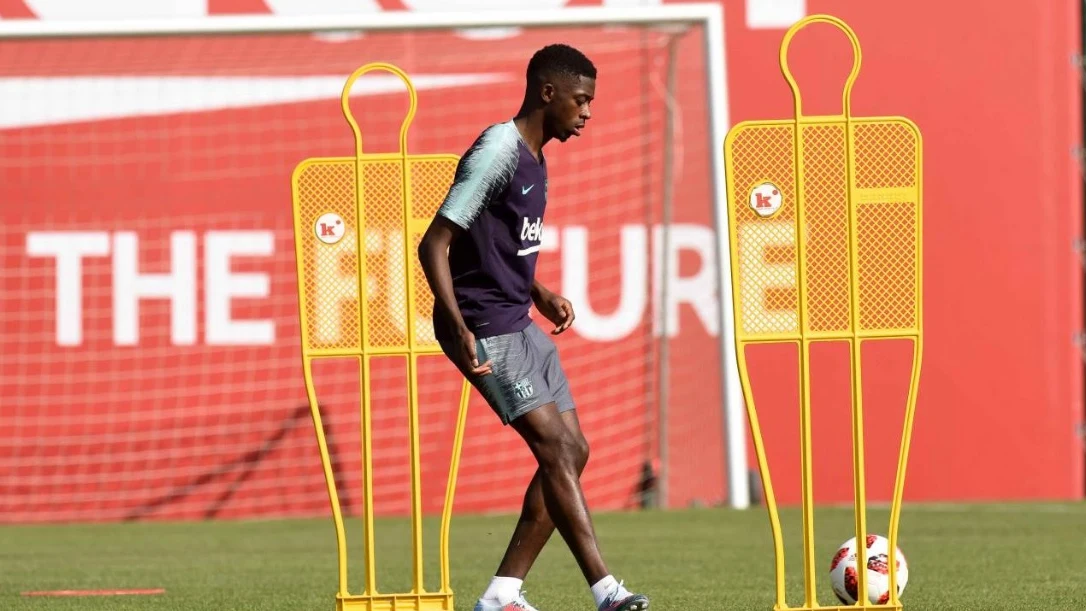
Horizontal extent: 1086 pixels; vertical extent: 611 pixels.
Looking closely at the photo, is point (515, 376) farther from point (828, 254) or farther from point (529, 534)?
point (828, 254)

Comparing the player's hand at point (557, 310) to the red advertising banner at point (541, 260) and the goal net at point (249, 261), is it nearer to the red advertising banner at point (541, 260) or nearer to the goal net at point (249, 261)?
the goal net at point (249, 261)

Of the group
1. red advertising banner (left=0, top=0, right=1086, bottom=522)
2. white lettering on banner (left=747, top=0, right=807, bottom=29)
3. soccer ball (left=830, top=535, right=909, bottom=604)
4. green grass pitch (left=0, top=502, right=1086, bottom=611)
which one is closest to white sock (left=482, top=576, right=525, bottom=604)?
green grass pitch (left=0, top=502, right=1086, bottom=611)

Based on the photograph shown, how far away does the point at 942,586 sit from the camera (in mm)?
7105

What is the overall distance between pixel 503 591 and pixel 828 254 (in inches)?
56.5

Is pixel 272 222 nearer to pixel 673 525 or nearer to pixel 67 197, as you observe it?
pixel 67 197

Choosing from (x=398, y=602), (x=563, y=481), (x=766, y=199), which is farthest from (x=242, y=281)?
(x=766, y=199)

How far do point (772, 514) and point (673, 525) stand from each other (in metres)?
5.72

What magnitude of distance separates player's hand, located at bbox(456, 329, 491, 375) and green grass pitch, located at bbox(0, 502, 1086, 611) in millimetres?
1450

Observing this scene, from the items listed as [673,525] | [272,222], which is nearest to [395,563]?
[673,525]

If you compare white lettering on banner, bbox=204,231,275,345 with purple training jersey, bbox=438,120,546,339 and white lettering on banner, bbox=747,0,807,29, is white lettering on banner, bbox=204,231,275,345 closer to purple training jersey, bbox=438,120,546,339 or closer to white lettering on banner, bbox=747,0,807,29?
white lettering on banner, bbox=747,0,807,29

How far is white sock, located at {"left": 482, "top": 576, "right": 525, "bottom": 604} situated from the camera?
560cm

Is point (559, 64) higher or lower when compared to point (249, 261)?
higher

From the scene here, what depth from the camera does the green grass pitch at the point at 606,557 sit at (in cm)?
679

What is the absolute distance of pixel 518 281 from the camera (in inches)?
215
